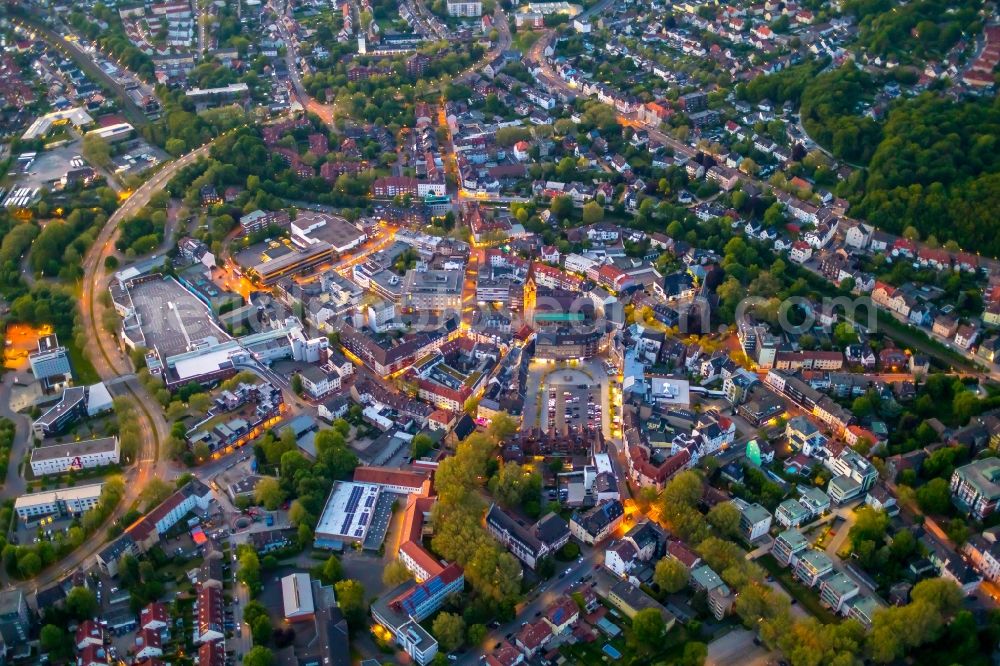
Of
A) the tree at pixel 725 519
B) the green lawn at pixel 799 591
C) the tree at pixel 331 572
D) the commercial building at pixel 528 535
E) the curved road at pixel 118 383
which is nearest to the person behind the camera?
the green lawn at pixel 799 591

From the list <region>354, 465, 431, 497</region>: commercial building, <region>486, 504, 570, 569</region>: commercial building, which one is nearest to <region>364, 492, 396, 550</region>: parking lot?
<region>354, 465, 431, 497</region>: commercial building

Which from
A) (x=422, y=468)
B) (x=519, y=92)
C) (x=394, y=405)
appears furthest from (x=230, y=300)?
(x=519, y=92)

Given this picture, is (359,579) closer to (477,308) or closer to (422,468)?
(422,468)

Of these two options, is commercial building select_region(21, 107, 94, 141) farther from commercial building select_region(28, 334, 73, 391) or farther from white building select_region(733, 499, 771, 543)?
white building select_region(733, 499, 771, 543)

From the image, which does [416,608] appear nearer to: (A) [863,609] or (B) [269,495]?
(B) [269,495]

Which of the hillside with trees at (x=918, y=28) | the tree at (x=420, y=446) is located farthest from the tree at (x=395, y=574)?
the hillside with trees at (x=918, y=28)

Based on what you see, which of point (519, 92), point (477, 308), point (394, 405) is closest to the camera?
point (394, 405)

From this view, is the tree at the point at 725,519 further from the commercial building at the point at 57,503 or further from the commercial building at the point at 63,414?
the commercial building at the point at 63,414
